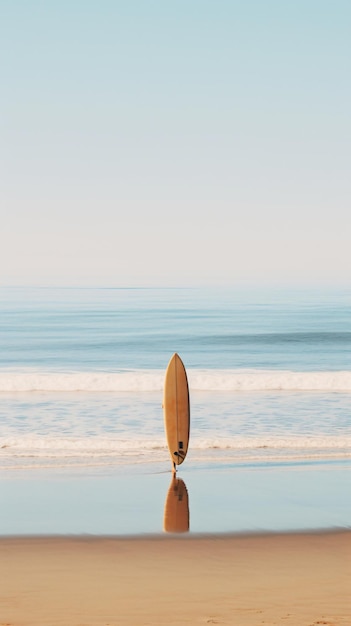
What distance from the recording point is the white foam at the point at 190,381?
19406 mm

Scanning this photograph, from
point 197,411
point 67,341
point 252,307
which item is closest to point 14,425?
point 197,411

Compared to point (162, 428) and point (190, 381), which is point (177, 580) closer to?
point (162, 428)

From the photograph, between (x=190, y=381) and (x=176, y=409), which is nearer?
(x=176, y=409)

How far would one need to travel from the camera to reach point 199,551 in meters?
7.09

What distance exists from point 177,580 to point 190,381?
1393 centimetres

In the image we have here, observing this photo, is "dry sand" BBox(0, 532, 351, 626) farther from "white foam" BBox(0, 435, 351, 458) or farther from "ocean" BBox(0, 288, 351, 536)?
"white foam" BBox(0, 435, 351, 458)

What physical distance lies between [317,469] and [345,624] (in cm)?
501

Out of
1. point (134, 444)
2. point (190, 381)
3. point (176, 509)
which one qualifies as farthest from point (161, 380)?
point (176, 509)

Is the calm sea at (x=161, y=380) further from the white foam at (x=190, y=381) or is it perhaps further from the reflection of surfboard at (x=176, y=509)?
the reflection of surfboard at (x=176, y=509)

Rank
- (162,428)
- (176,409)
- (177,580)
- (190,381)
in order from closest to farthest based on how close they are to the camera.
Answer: (177,580) < (176,409) < (162,428) < (190,381)

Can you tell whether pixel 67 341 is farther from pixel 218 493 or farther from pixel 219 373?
pixel 218 493

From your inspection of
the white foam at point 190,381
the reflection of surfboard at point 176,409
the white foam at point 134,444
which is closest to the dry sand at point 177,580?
the reflection of surfboard at point 176,409

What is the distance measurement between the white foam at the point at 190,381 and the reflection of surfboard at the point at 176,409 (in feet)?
25.5

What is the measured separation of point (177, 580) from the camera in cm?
639
